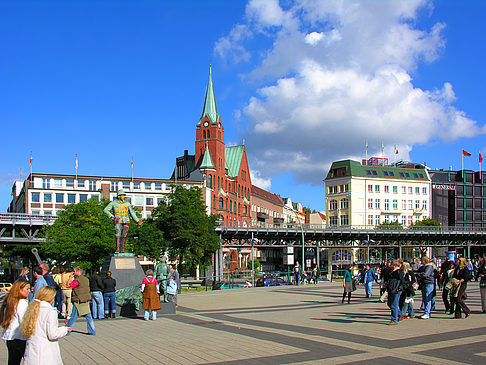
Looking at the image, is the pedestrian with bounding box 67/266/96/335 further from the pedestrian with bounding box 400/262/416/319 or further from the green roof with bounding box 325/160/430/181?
the green roof with bounding box 325/160/430/181

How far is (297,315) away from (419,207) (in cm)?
10111

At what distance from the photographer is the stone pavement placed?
35.3ft

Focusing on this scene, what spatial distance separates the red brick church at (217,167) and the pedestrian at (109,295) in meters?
78.5

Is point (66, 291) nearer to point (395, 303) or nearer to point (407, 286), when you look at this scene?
point (395, 303)

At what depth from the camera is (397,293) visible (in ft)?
50.5

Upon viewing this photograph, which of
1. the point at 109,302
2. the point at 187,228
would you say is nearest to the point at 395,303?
the point at 109,302

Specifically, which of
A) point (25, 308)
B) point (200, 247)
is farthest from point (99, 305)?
point (200, 247)

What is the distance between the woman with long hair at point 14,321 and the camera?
23.5 feet

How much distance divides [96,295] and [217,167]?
84.8 meters

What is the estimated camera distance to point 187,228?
58688mm

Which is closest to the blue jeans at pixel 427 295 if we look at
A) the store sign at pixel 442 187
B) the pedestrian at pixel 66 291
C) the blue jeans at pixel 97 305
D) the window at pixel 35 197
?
the blue jeans at pixel 97 305

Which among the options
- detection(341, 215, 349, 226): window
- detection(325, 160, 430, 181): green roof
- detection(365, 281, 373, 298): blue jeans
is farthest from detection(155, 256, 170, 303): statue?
detection(341, 215, 349, 226): window

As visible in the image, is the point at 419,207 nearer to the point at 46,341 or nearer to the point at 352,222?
the point at 352,222

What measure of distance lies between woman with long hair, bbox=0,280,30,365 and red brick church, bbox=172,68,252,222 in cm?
9063
